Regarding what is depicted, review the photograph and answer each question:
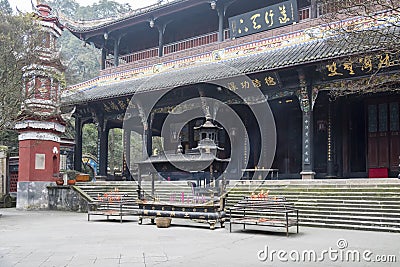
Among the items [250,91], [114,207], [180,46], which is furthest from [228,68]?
[114,207]

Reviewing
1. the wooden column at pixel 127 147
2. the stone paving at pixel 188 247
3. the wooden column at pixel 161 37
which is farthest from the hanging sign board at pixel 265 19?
the stone paving at pixel 188 247

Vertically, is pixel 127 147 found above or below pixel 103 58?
below

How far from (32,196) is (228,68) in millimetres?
8777

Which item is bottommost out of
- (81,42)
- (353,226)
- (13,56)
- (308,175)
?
(353,226)

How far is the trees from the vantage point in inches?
480

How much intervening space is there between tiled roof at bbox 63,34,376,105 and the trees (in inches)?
190

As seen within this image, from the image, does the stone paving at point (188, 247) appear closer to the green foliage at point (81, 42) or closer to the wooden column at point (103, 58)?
the wooden column at point (103, 58)

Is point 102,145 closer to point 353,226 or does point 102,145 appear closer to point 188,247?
point 353,226

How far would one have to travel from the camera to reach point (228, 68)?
598 inches

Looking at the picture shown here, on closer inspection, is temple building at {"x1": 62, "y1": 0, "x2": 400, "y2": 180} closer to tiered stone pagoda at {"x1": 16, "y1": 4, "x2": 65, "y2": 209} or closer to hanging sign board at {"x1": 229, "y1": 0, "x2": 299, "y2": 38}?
hanging sign board at {"x1": 229, "y1": 0, "x2": 299, "y2": 38}

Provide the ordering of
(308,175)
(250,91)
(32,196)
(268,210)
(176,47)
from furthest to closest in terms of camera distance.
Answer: (176,47), (32,196), (250,91), (308,175), (268,210)

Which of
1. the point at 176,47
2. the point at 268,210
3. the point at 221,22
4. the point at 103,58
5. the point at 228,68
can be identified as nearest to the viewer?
the point at 268,210

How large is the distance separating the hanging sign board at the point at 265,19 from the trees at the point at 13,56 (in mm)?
7936

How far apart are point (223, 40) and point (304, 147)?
6.47m
